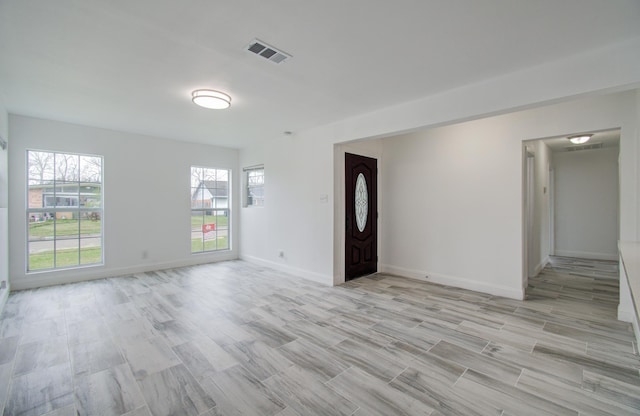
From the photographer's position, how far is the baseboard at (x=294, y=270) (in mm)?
4748

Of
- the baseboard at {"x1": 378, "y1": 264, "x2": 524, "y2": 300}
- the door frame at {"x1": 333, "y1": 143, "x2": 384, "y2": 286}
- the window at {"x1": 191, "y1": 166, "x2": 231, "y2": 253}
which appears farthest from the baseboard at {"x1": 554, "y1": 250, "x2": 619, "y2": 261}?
the window at {"x1": 191, "y1": 166, "x2": 231, "y2": 253}

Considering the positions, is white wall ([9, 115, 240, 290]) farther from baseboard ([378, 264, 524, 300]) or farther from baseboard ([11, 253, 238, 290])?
baseboard ([378, 264, 524, 300])

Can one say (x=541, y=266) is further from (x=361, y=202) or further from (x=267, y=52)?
(x=267, y=52)

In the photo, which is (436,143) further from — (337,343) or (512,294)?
(337,343)

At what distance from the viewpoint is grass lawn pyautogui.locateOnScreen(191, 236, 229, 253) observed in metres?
6.27

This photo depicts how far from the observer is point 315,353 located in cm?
255

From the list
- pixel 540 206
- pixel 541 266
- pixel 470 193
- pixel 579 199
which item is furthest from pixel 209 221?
pixel 579 199

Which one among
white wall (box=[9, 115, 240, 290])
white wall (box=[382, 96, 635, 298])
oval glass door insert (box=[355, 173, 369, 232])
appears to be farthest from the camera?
oval glass door insert (box=[355, 173, 369, 232])

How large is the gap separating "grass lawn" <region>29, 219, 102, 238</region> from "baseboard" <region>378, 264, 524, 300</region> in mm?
5386

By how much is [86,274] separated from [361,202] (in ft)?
16.6

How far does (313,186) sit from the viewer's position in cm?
501

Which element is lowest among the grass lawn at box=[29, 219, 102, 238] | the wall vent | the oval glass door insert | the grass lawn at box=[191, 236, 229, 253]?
the grass lawn at box=[191, 236, 229, 253]

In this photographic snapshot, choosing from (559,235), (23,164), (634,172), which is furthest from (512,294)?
(23,164)

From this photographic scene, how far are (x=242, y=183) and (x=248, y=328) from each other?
14.4ft
